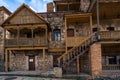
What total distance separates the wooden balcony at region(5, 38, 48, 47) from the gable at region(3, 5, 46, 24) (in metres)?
2.31

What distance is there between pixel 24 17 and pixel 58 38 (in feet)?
17.7

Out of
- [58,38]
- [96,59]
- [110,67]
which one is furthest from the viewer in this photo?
[58,38]

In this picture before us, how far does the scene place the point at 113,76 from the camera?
72.9 ft

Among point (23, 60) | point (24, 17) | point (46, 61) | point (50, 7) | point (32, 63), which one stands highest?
point (50, 7)

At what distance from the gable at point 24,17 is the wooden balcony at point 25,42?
7.58ft

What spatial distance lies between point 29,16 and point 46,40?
4.13 metres

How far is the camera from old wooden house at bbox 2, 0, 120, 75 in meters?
26.5

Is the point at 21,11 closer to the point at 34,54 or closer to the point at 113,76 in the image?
the point at 34,54

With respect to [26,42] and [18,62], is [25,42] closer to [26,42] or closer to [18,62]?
[26,42]

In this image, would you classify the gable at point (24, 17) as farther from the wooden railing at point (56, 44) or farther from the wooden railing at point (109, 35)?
the wooden railing at point (109, 35)

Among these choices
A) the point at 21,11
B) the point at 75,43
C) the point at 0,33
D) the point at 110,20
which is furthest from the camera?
the point at 0,33

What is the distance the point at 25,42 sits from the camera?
1169 inches

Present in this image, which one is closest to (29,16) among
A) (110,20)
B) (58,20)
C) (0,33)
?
(58,20)

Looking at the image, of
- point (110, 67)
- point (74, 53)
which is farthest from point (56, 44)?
point (110, 67)
